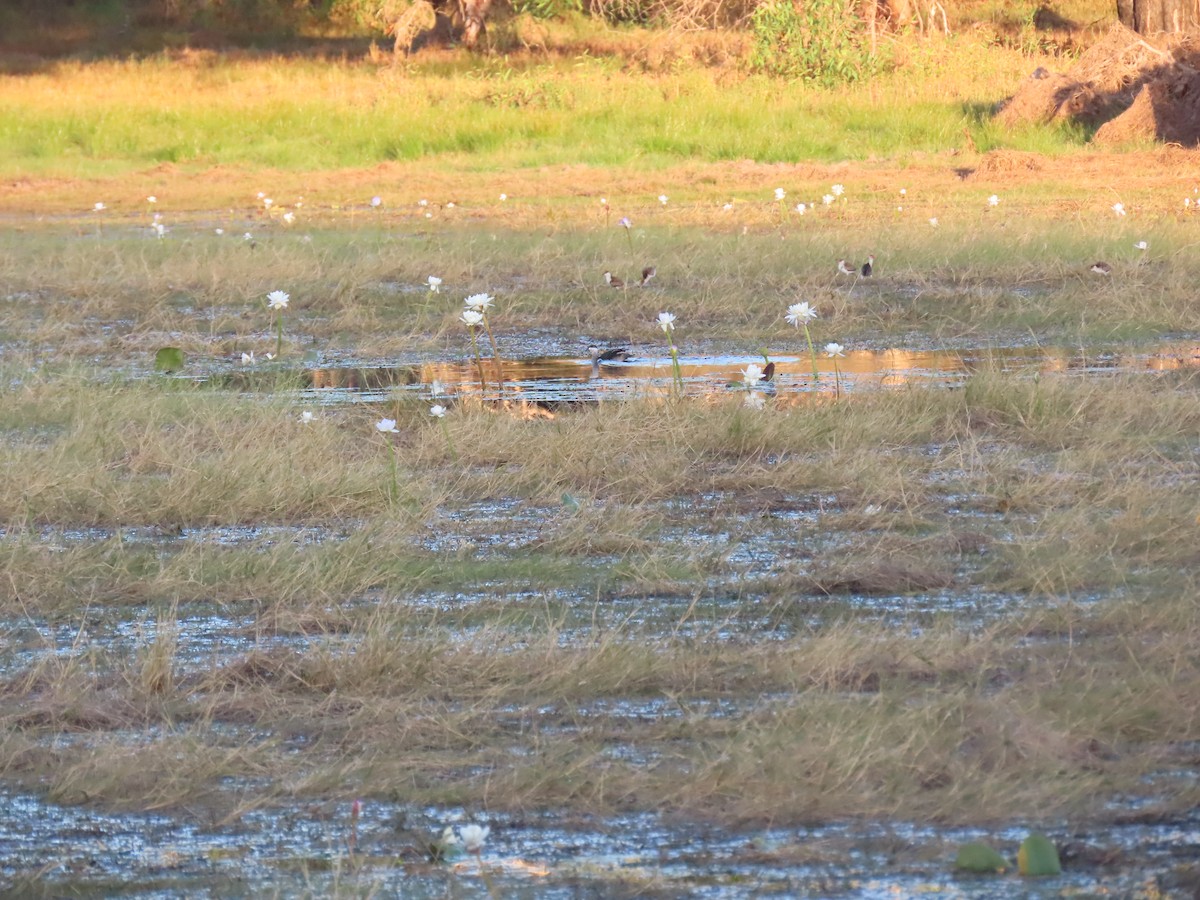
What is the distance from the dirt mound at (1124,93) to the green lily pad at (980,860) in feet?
45.9

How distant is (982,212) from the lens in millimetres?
11648

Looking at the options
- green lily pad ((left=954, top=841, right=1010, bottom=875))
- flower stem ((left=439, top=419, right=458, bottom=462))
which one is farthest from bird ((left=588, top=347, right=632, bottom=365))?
green lily pad ((left=954, top=841, right=1010, bottom=875))

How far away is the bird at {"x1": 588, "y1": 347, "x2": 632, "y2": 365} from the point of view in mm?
7230

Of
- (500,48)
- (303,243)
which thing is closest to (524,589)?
(303,243)

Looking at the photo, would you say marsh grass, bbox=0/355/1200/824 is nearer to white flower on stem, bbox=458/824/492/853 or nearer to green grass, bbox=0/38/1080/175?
white flower on stem, bbox=458/824/492/853

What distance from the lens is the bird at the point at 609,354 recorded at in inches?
285

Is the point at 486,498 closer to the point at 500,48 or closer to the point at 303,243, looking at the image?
the point at 303,243

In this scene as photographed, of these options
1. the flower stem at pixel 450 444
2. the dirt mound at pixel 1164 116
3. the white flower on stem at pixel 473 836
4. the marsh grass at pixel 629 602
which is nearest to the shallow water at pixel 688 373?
the marsh grass at pixel 629 602

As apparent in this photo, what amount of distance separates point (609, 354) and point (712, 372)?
62 centimetres

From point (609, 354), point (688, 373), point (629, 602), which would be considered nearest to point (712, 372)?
point (688, 373)

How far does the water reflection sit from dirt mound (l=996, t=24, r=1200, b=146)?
354 inches

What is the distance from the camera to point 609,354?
7.23 metres

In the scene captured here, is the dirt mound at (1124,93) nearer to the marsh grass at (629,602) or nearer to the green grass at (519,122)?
the green grass at (519,122)

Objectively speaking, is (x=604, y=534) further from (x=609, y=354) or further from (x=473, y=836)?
(x=609, y=354)
